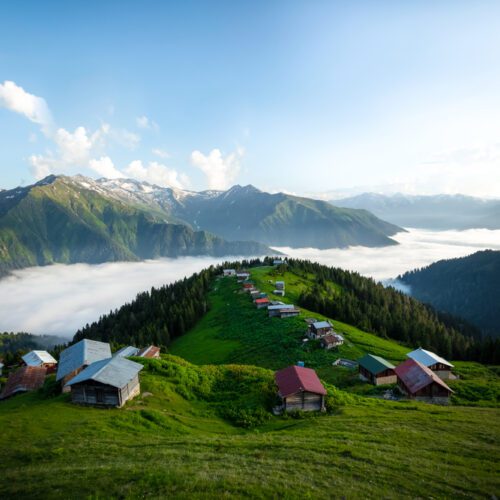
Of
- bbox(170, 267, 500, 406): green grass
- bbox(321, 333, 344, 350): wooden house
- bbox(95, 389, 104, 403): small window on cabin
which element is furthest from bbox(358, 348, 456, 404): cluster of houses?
bbox(95, 389, 104, 403): small window on cabin

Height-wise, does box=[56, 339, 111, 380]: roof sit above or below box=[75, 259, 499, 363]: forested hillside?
above

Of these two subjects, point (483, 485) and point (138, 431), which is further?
point (138, 431)

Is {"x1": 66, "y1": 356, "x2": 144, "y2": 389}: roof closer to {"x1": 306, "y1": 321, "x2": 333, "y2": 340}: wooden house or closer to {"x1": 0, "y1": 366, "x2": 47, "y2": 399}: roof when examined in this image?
{"x1": 0, "y1": 366, "x2": 47, "y2": 399}: roof

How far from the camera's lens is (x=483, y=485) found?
19.7 m

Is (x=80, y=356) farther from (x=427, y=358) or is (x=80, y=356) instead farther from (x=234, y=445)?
(x=427, y=358)

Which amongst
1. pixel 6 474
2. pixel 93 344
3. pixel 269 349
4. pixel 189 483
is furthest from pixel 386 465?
pixel 269 349

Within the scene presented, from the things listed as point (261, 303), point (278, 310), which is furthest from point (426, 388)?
point (261, 303)

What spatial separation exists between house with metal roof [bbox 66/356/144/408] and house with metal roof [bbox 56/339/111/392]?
244 inches

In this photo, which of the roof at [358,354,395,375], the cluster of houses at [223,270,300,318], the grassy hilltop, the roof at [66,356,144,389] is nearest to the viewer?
the grassy hilltop

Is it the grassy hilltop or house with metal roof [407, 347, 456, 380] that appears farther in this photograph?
house with metal roof [407, 347, 456, 380]

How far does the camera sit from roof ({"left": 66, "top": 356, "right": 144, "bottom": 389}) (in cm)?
3297

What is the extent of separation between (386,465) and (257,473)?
28.9ft

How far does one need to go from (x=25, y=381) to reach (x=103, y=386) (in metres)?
42.1

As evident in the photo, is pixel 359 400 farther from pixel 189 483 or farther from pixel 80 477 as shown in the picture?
pixel 80 477
